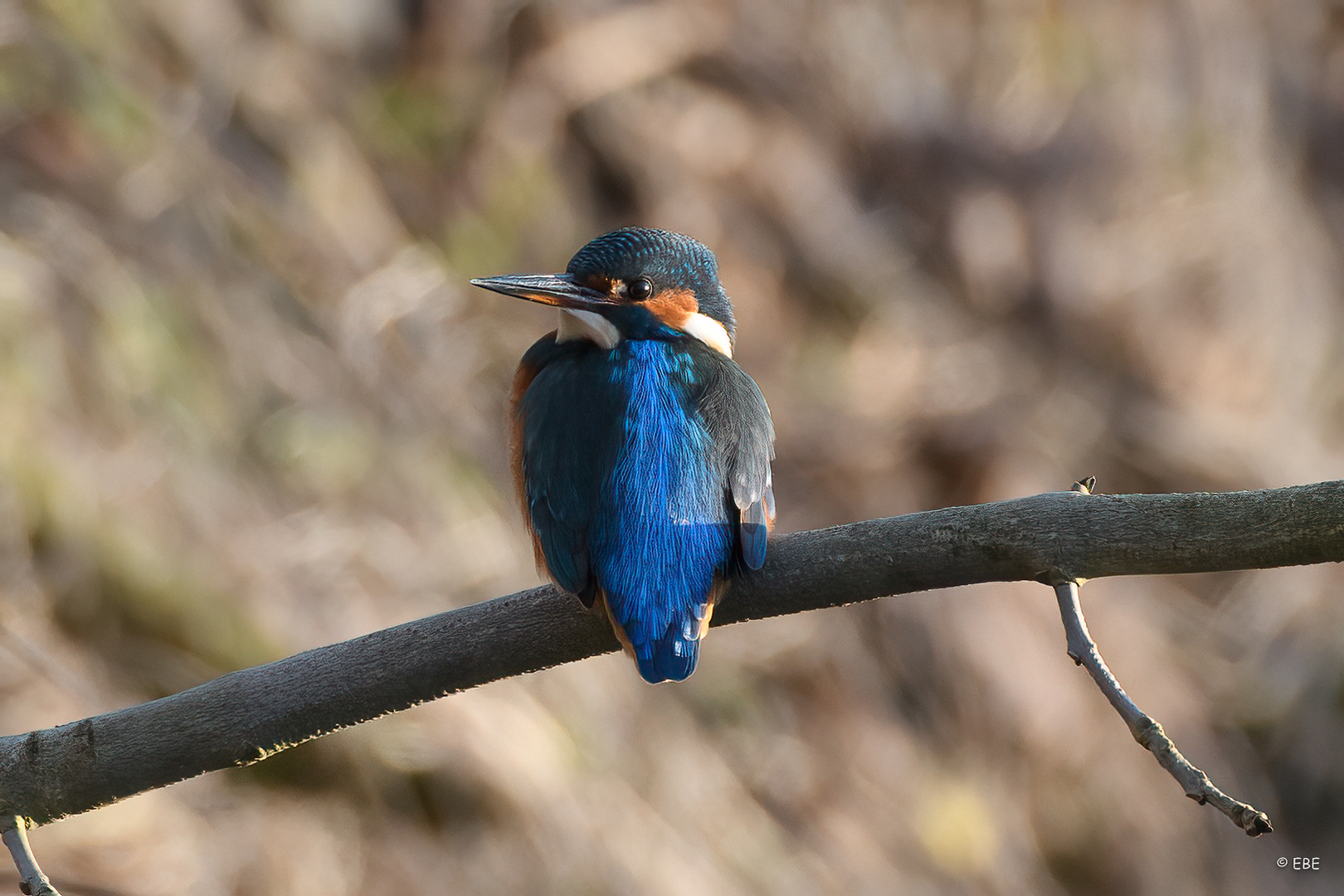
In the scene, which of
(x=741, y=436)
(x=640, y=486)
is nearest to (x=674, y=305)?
(x=741, y=436)

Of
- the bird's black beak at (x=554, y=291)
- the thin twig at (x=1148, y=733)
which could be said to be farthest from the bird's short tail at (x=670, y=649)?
the bird's black beak at (x=554, y=291)

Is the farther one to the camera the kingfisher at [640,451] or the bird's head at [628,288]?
the bird's head at [628,288]

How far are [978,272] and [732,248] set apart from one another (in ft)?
3.71

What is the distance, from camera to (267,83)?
15.1 ft

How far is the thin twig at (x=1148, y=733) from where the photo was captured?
1261 millimetres

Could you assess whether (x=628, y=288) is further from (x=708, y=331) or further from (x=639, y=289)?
(x=708, y=331)

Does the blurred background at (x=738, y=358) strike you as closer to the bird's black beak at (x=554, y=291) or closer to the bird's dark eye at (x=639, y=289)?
the bird's black beak at (x=554, y=291)

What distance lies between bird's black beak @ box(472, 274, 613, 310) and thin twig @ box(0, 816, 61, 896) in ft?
3.54

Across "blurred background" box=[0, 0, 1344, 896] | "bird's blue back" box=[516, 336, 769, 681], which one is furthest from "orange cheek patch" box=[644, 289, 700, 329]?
"blurred background" box=[0, 0, 1344, 896]

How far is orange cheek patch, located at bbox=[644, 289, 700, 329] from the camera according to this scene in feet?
7.67

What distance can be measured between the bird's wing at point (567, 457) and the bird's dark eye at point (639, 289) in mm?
172

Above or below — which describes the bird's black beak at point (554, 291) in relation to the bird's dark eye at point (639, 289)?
below

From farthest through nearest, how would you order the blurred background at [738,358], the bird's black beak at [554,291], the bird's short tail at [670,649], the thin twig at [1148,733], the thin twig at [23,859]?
1. the blurred background at [738,358]
2. the bird's black beak at [554,291]
3. the bird's short tail at [670,649]
4. the thin twig at [23,859]
5. the thin twig at [1148,733]

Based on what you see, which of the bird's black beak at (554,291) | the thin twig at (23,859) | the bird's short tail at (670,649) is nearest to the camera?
the thin twig at (23,859)
